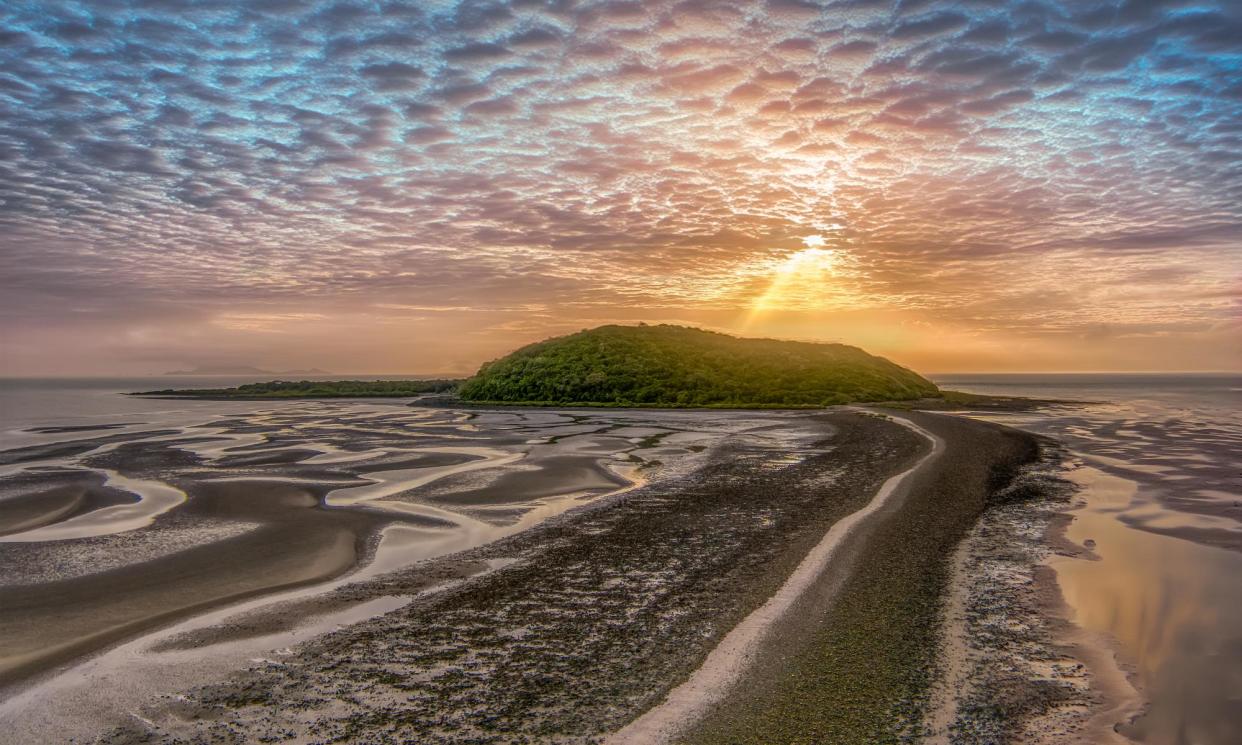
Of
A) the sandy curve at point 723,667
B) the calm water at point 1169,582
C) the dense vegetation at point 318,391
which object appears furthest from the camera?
the dense vegetation at point 318,391

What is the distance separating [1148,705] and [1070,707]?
0.73 meters

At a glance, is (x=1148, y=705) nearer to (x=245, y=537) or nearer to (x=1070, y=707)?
(x=1070, y=707)

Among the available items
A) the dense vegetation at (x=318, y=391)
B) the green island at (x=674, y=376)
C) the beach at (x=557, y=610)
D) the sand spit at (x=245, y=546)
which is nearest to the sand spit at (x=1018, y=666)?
the beach at (x=557, y=610)

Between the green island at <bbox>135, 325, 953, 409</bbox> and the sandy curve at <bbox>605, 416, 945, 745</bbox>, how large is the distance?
4323cm

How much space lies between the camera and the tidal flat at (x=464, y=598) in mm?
6074

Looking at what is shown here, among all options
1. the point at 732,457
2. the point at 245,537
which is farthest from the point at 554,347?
the point at 245,537

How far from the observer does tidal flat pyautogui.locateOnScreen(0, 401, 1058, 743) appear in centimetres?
607

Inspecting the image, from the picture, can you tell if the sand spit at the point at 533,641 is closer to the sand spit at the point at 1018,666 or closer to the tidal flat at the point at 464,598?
the tidal flat at the point at 464,598

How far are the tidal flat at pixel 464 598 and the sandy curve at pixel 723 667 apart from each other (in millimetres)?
82

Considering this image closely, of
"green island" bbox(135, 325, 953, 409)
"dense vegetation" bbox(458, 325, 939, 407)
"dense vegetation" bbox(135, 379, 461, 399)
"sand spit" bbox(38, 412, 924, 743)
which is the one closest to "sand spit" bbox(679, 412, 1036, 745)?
"sand spit" bbox(38, 412, 924, 743)

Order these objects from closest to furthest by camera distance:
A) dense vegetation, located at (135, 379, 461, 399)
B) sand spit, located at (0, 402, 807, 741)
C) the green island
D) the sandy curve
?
the sandy curve, sand spit, located at (0, 402, 807, 741), the green island, dense vegetation, located at (135, 379, 461, 399)

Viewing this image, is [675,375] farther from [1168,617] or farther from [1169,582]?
[1168,617]

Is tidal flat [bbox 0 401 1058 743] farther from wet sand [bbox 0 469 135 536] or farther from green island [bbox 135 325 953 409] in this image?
green island [bbox 135 325 953 409]

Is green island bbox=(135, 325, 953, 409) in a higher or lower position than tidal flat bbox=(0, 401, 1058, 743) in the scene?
higher
